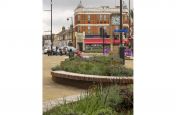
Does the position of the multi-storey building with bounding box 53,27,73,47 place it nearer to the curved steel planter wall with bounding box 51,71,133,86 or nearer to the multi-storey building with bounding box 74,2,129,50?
the multi-storey building with bounding box 74,2,129,50

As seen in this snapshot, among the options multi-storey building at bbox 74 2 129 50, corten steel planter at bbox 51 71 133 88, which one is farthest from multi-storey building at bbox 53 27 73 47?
corten steel planter at bbox 51 71 133 88

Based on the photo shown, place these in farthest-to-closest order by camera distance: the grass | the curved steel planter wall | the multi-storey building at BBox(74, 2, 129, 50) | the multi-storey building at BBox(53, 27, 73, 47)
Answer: the multi-storey building at BBox(53, 27, 73, 47)
the multi-storey building at BBox(74, 2, 129, 50)
the curved steel planter wall
the grass

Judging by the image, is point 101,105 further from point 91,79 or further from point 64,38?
point 64,38

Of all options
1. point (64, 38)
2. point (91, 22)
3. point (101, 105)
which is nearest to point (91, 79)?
point (101, 105)

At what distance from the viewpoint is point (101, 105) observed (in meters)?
5.91

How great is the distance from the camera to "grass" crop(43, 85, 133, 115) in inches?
215

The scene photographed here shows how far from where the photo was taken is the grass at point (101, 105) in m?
5.45

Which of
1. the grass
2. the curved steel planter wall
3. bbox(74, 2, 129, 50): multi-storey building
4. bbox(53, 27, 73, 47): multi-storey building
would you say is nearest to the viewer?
the grass

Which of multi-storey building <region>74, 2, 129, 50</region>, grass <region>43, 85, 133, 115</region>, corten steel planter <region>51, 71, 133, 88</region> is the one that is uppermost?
multi-storey building <region>74, 2, 129, 50</region>

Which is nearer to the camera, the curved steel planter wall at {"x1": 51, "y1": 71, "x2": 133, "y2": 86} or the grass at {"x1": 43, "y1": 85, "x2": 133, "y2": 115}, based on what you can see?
the grass at {"x1": 43, "y1": 85, "x2": 133, "y2": 115}

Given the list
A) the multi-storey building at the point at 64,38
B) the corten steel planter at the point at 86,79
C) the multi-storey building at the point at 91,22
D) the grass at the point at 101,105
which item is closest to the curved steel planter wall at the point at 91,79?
the corten steel planter at the point at 86,79
